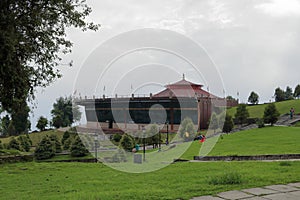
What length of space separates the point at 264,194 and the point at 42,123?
62.8 m

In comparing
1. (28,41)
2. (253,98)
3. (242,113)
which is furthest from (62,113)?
(28,41)

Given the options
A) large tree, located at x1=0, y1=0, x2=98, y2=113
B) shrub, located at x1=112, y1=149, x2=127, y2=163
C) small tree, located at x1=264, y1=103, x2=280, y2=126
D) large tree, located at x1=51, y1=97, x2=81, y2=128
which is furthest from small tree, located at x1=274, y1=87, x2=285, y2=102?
large tree, located at x1=0, y1=0, x2=98, y2=113

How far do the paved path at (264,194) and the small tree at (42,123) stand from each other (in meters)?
62.1

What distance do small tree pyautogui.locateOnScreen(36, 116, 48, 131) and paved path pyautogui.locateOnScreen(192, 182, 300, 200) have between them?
204 ft

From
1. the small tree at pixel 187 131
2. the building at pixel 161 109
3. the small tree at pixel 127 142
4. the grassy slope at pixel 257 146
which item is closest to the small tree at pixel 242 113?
the building at pixel 161 109

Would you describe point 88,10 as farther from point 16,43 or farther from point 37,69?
point 16,43

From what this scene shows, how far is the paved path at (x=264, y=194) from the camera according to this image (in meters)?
4.80

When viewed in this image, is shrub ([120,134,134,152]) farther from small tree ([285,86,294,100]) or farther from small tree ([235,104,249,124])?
small tree ([285,86,294,100])

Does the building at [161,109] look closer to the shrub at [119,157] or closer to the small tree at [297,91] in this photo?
the shrub at [119,157]

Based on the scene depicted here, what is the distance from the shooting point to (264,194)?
502 cm

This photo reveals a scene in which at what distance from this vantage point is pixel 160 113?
41781 mm

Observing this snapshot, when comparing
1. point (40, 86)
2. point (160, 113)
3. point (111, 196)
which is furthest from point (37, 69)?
point (160, 113)

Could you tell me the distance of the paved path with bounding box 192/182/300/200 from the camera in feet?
15.7

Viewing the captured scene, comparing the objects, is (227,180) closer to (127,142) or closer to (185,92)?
(127,142)
